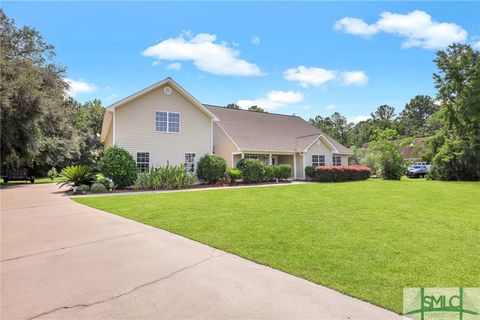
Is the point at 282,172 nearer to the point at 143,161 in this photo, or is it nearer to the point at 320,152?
the point at 320,152

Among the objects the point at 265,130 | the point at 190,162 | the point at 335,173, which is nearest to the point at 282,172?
the point at 335,173

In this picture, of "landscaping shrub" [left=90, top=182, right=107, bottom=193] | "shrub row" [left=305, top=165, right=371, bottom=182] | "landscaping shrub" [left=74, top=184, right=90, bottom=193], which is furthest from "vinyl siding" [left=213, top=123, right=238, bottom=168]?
"landscaping shrub" [left=74, top=184, right=90, bottom=193]

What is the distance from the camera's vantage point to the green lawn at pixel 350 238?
4.18 meters

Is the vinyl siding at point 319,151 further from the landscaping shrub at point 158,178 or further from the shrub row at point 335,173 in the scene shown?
the landscaping shrub at point 158,178

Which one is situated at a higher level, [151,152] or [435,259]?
[151,152]

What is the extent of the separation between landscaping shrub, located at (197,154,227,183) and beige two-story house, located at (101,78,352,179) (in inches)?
31.5

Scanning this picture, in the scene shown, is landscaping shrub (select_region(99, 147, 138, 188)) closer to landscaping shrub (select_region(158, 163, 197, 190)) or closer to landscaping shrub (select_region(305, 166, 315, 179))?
landscaping shrub (select_region(158, 163, 197, 190))

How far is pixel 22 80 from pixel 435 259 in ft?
71.2

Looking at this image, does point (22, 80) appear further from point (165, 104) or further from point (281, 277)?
point (281, 277)

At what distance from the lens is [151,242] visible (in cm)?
618

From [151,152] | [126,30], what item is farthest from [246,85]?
[126,30]

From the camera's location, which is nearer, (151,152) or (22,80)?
(22,80)
